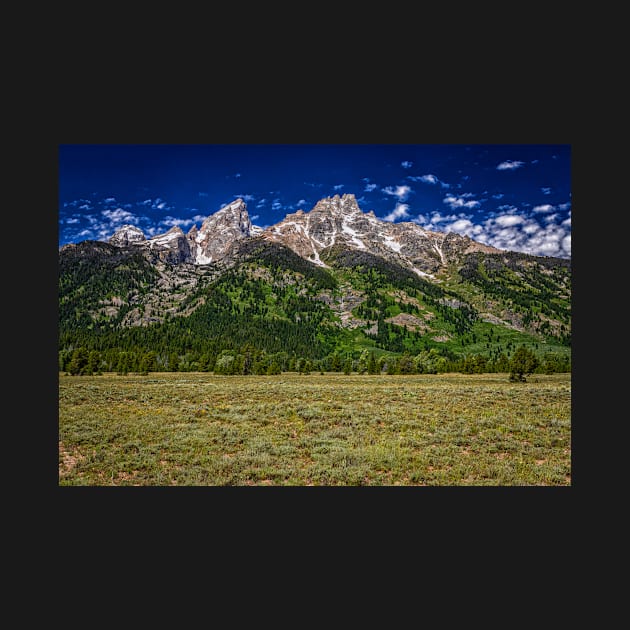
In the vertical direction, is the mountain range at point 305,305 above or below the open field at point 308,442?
above

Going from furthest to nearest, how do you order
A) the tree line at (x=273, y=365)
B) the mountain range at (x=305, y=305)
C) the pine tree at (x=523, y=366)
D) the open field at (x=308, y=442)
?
1. the mountain range at (x=305, y=305)
2. the pine tree at (x=523, y=366)
3. the tree line at (x=273, y=365)
4. the open field at (x=308, y=442)

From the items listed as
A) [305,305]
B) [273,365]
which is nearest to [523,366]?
[273,365]

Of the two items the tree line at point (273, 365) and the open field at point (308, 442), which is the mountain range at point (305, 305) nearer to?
the tree line at point (273, 365)

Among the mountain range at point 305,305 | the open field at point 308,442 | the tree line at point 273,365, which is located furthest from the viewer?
the mountain range at point 305,305

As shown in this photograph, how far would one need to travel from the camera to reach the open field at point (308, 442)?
9188 millimetres

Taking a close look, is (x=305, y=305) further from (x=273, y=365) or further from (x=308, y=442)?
(x=308, y=442)

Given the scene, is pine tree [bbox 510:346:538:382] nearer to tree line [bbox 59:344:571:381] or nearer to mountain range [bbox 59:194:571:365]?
tree line [bbox 59:344:571:381]

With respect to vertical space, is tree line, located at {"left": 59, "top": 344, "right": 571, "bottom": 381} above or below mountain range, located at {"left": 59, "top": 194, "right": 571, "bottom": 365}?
below

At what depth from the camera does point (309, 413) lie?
12609mm

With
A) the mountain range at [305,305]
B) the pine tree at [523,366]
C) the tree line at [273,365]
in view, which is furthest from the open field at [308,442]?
the mountain range at [305,305]

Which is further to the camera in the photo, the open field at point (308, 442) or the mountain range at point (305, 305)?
the mountain range at point (305, 305)

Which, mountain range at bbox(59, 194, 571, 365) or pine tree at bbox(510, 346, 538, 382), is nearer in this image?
pine tree at bbox(510, 346, 538, 382)

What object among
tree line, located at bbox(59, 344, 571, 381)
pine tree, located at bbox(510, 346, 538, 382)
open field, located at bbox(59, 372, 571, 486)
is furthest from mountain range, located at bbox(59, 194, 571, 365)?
open field, located at bbox(59, 372, 571, 486)

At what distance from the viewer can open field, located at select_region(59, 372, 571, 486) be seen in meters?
9.19
